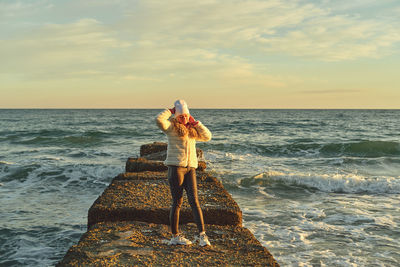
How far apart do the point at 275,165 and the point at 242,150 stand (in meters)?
5.36

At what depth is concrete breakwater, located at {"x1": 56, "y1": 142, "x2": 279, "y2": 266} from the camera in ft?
12.0

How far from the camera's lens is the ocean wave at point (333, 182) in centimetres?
1088

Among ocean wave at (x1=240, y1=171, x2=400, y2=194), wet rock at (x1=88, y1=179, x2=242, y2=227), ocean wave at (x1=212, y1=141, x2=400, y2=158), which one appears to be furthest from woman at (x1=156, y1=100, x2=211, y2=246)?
ocean wave at (x1=212, y1=141, x2=400, y2=158)

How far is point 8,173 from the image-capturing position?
13.1 m

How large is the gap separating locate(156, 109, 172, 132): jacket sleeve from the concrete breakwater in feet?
4.49

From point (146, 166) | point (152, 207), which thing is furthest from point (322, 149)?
point (152, 207)

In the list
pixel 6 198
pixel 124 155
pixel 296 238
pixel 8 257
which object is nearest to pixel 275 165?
pixel 124 155

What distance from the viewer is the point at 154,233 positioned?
4.51 metres

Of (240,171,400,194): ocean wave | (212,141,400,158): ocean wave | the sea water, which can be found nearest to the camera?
the sea water

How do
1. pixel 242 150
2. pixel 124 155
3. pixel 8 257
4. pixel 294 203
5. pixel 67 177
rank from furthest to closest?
pixel 242 150 → pixel 124 155 → pixel 67 177 → pixel 294 203 → pixel 8 257

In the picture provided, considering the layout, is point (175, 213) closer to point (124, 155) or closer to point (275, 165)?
point (275, 165)

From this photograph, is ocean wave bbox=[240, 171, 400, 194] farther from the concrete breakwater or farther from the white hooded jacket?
the white hooded jacket

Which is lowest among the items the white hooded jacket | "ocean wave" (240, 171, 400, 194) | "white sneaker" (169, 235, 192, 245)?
"ocean wave" (240, 171, 400, 194)

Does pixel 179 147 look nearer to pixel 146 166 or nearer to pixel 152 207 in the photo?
pixel 152 207
